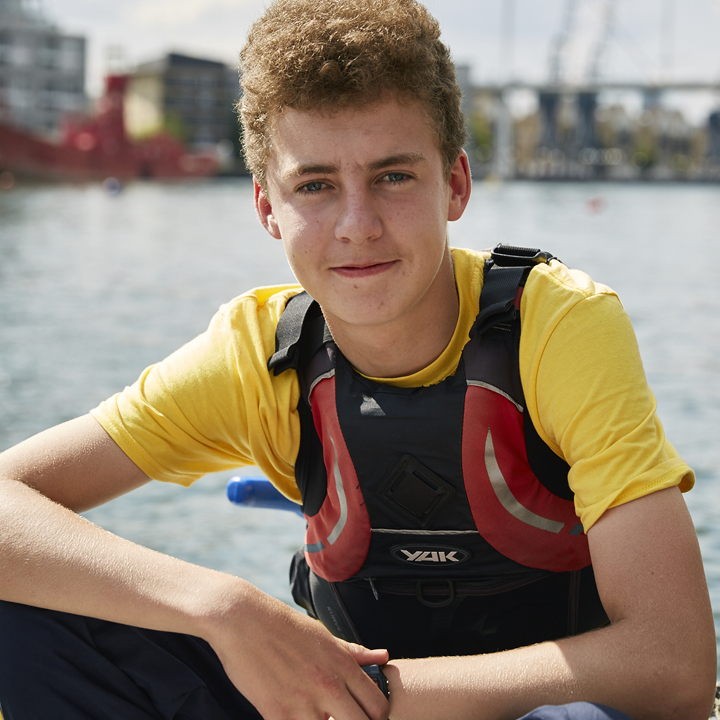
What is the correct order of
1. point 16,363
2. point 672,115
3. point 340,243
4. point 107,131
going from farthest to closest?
point 672,115 → point 107,131 → point 16,363 → point 340,243

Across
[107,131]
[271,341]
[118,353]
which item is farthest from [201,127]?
[271,341]

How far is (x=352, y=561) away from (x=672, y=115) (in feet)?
438

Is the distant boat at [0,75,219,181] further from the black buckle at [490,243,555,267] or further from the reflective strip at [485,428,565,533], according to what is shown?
the reflective strip at [485,428,565,533]

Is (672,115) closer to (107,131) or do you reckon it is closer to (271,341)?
(107,131)

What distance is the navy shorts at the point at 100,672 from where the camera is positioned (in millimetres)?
1652

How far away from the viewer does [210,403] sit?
7.12 feet

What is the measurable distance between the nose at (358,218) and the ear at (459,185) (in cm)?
33

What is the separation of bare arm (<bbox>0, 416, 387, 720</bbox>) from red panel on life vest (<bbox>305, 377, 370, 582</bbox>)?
Result: 17.8 inches

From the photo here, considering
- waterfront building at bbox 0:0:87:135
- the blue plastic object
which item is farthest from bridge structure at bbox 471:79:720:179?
the blue plastic object

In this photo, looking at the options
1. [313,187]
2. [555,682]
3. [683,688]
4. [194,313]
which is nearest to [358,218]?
[313,187]

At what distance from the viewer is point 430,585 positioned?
84.7 inches

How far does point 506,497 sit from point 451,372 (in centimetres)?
31

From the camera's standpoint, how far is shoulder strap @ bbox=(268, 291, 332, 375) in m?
2.13

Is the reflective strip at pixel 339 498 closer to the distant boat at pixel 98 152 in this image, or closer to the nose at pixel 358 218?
the nose at pixel 358 218
